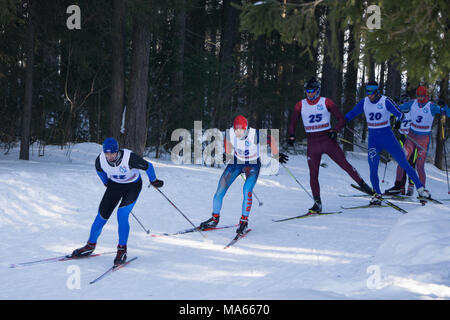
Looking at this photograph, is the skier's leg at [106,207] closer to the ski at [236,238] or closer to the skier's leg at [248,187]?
the ski at [236,238]

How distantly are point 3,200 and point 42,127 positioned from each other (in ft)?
24.9

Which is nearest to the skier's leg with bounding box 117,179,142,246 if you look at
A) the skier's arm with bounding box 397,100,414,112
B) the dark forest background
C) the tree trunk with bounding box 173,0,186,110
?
the dark forest background

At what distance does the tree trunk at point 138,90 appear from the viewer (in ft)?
38.1

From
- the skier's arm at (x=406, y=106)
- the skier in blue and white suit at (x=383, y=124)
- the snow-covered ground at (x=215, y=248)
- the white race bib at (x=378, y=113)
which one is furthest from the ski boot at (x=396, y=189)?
the white race bib at (x=378, y=113)

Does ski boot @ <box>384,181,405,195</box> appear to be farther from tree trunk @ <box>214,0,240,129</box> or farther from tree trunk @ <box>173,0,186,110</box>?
tree trunk @ <box>173,0,186,110</box>

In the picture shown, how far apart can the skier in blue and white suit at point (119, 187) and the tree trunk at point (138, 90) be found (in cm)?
655

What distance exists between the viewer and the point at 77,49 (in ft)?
40.5

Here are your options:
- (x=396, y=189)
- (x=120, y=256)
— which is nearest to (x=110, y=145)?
(x=120, y=256)

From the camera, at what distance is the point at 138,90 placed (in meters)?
11.7

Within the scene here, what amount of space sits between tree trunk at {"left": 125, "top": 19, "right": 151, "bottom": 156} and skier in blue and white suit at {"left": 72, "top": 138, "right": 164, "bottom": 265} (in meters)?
6.55

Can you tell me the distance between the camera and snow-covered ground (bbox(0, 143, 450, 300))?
13.4 feet
